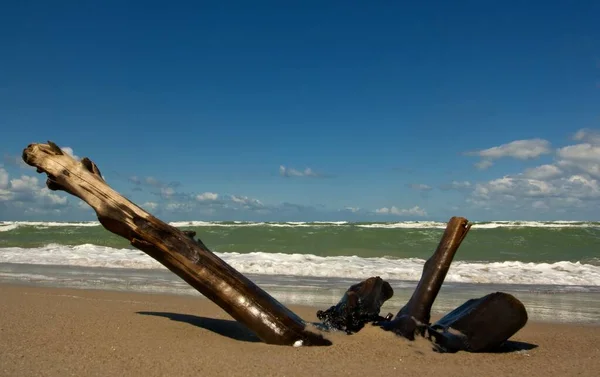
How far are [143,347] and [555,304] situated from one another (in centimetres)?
636

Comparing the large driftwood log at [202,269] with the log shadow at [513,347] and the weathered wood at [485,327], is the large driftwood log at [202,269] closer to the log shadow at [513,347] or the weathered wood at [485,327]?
the weathered wood at [485,327]

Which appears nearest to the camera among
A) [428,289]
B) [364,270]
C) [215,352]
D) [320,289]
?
[215,352]

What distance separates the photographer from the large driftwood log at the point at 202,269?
13.1 ft

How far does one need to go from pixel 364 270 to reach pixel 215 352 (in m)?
9.30

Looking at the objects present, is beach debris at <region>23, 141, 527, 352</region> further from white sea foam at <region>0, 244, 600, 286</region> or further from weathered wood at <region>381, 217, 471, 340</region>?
white sea foam at <region>0, 244, 600, 286</region>

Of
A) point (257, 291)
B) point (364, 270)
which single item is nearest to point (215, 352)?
point (257, 291)

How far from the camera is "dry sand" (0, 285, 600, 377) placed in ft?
10.7

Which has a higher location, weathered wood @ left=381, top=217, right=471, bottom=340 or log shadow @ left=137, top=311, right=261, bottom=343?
weathered wood @ left=381, top=217, right=471, bottom=340

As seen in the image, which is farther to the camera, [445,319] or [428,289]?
[445,319]

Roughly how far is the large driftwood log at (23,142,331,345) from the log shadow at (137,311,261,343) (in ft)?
1.03

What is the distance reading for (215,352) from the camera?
374cm

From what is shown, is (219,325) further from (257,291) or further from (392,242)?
(392,242)

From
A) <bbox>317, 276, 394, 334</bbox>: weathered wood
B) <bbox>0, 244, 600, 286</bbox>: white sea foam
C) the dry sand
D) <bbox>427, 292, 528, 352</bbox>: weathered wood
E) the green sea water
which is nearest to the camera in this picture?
the dry sand

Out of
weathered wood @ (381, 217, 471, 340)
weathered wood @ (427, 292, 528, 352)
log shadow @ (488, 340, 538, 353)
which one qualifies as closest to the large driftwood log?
weathered wood @ (381, 217, 471, 340)
